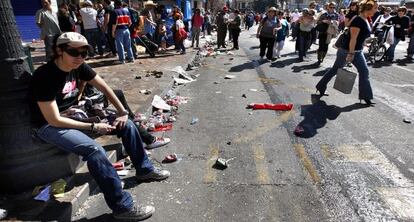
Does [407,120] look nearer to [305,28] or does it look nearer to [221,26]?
[305,28]

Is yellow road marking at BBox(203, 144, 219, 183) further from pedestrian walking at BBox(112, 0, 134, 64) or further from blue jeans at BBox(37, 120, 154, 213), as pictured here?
pedestrian walking at BBox(112, 0, 134, 64)

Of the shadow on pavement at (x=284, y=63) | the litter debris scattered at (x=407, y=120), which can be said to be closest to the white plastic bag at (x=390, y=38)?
the shadow on pavement at (x=284, y=63)

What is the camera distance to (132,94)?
739 centimetres

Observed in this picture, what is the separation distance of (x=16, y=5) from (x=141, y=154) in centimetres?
1710

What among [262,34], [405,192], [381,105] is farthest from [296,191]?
[262,34]

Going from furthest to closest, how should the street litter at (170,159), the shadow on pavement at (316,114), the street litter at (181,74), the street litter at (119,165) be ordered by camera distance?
the street litter at (181,74)
the shadow on pavement at (316,114)
the street litter at (170,159)
the street litter at (119,165)

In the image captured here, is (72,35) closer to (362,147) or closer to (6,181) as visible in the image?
(6,181)

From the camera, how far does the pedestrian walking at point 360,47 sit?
6.51 m

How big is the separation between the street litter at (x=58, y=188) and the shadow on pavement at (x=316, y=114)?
132 inches

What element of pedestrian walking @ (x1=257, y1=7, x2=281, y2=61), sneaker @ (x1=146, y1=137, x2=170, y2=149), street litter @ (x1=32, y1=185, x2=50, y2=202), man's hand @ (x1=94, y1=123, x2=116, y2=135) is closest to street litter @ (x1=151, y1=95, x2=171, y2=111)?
sneaker @ (x1=146, y1=137, x2=170, y2=149)

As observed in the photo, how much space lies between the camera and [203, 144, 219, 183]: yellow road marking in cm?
404

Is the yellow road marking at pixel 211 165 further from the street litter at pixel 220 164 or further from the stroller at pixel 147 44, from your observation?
the stroller at pixel 147 44

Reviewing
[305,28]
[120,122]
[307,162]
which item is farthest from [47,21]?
[305,28]

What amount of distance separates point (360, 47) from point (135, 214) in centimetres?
541
